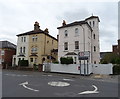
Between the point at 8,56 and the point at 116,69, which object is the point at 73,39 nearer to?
the point at 116,69

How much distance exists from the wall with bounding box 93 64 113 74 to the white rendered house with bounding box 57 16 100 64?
17.3 feet

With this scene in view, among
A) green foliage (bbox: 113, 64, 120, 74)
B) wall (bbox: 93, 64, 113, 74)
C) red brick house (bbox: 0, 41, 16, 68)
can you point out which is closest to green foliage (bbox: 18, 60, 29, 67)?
red brick house (bbox: 0, 41, 16, 68)

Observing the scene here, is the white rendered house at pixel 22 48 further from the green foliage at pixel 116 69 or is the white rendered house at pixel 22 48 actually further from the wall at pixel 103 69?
the green foliage at pixel 116 69

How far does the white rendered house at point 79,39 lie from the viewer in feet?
98.3

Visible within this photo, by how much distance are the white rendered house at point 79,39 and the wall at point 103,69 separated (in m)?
5.27

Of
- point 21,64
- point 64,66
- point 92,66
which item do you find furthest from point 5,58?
point 92,66

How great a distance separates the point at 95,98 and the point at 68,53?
74.8 ft

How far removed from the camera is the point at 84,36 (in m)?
29.9

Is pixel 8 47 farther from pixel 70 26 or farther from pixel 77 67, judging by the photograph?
pixel 77 67

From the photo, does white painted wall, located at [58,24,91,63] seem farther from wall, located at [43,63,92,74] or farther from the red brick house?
the red brick house

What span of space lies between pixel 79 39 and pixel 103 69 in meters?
8.89

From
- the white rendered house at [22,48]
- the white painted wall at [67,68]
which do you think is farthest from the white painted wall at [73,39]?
the white rendered house at [22,48]

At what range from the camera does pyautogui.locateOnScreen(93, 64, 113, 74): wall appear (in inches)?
925

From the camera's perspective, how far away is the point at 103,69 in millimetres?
24281
